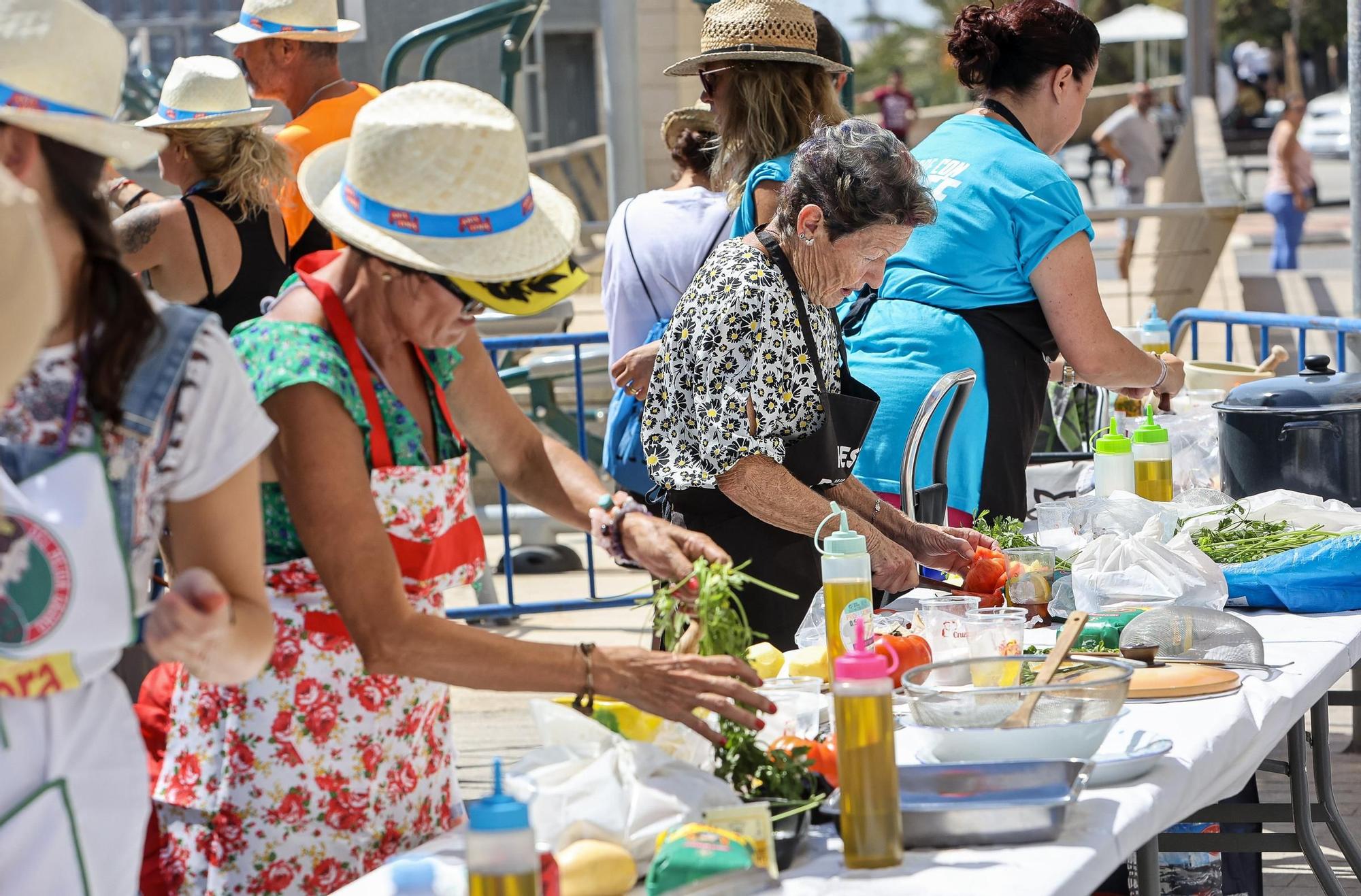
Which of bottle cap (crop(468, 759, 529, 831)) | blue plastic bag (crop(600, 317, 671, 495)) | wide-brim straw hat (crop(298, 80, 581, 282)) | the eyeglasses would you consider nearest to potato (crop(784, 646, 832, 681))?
wide-brim straw hat (crop(298, 80, 581, 282))

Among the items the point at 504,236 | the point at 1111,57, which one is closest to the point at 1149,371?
the point at 504,236

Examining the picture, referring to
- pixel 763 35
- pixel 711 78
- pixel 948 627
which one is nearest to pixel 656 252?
pixel 711 78

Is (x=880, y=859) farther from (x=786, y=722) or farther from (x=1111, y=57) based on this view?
(x=1111, y=57)

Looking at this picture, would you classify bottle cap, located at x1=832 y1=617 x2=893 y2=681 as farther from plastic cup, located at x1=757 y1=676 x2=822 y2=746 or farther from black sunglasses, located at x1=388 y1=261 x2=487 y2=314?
black sunglasses, located at x1=388 y1=261 x2=487 y2=314

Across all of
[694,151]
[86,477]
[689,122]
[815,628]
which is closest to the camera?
[86,477]

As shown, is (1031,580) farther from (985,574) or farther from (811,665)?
(811,665)

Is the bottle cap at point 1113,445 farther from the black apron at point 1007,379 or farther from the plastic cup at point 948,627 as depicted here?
the plastic cup at point 948,627

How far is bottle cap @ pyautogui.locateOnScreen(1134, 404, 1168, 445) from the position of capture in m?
3.67

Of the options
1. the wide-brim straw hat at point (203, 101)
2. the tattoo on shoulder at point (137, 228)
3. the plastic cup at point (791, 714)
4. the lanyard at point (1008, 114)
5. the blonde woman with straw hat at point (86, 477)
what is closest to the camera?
the blonde woman with straw hat at point (86, 477)

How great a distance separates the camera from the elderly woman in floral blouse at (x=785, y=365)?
296 cm

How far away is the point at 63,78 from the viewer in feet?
5.07

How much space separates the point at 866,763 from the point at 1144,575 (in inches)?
53.2

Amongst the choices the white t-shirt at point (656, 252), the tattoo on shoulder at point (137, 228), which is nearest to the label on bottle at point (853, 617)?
the white t-shirt at point (656, 252)

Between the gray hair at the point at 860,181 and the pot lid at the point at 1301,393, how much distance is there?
47.7 inches
